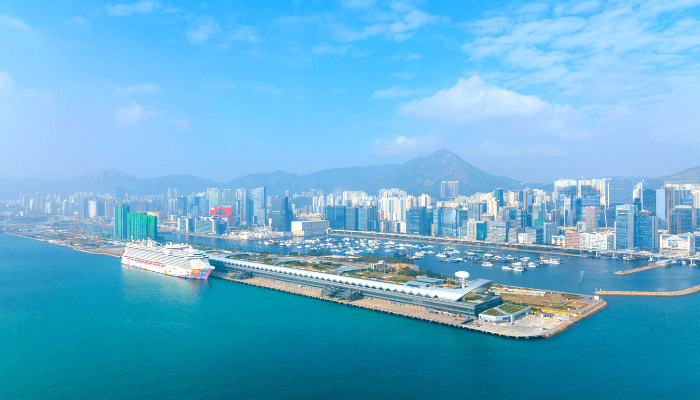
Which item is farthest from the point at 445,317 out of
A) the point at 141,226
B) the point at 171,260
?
the point at 141,226

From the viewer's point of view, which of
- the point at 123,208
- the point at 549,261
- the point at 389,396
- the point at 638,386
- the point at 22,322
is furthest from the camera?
the point at 123,208

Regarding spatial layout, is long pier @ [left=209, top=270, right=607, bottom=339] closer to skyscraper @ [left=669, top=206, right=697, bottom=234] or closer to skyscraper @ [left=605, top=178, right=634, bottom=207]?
skyscraper @ [left=669, top=206, right=697, bottom=234]

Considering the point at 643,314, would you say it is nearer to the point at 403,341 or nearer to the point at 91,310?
the point at 403,341

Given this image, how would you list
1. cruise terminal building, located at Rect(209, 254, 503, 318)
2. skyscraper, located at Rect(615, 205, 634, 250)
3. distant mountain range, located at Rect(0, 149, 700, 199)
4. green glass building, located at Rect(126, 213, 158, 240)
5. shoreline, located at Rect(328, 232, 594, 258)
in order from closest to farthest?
cruise terminal building, located at Rect(209, 254, 503, 318) < skyscraper, located at Rect(615, 205, 634, 250) < shoreline, located at Rect(328, 232, 594, 258) < green glass building, located at Rect(126, 213, 158, 240) < distant mountain range, located at Rect(0, 149, 700, 199)

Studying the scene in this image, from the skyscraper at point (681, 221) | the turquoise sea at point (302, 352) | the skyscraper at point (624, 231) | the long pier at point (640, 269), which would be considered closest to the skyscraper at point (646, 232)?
the skyscraper at point (624, 231)

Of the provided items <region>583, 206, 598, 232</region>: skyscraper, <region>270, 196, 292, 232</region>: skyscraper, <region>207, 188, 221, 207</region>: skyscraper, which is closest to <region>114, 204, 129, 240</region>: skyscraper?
<region>270, 196, 292, 232</region>: skyscraper

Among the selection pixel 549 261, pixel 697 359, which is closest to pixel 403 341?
pixel 697 359

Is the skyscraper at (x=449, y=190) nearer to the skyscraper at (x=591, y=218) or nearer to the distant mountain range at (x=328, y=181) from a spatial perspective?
the distant mountain range at (x=328, y=181)
